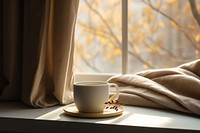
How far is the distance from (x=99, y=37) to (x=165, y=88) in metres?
0.43

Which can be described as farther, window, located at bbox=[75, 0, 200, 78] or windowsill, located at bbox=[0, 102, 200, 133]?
window, located at bbox=[75, 0, 200, 78]

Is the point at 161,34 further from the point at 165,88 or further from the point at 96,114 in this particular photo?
the point at 96,114

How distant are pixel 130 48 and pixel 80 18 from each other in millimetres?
256

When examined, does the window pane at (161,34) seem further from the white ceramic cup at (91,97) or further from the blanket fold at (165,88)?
the white ceramic cup at (91,97)

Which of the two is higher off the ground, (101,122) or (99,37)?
(99,37)

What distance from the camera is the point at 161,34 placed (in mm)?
1491

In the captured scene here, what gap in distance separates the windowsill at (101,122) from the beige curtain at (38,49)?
103mm

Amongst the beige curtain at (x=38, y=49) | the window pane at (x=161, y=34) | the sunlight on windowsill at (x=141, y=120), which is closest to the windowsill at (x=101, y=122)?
the sunlight on windowsill at (x=141, y=120)

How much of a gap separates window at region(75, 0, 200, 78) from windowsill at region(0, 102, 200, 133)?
322 millimetres

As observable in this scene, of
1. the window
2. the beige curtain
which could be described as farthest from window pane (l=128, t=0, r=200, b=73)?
the beige curtain

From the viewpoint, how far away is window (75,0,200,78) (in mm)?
1463

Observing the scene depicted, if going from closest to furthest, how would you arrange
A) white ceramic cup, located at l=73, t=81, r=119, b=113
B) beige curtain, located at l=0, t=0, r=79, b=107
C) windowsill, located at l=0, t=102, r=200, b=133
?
windowsill, located at l=0, t=102, r=200, b=133 < white ceramic cup, located at l=73, t=81, r=119, b=113 < beige curtain, located at l=0, t=0, r=79, b=107

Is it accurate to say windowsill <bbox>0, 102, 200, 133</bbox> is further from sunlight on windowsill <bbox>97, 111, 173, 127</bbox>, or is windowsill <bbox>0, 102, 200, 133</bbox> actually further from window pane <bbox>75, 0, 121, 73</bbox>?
window pane <bbox>75, 0, 121, 73</bbox>

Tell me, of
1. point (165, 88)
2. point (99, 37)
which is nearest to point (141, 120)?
point (165, 88)
